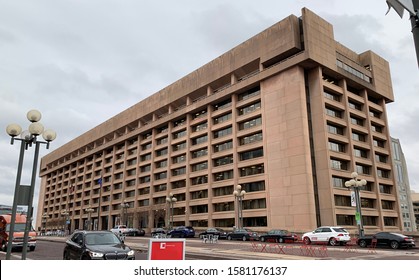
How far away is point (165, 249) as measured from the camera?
6.46m

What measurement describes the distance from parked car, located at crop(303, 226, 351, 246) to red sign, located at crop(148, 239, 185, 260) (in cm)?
2804

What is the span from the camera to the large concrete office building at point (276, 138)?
158ft

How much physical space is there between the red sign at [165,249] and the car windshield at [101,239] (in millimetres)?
8286

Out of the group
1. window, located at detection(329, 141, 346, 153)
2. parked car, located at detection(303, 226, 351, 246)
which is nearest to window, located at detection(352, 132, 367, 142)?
window, located at detection(329, 141, 346, 153)

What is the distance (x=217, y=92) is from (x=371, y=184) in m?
28.7

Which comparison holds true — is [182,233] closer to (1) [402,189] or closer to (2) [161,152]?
(2) [161,152]

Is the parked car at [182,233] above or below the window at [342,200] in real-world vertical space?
below

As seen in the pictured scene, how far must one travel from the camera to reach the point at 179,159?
70375 mm

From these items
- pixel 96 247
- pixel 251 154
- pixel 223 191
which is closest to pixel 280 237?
pixel 251 154

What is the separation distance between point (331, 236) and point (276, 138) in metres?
21.1

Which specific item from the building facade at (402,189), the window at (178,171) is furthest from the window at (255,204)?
the building facade at (402,189)

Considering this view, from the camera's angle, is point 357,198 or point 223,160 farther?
point 223,160

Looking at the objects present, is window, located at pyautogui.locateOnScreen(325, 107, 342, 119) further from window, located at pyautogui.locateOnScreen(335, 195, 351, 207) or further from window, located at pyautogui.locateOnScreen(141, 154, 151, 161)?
window, located at pyautogui.locateOnScreen(141, 154, 151, 161)

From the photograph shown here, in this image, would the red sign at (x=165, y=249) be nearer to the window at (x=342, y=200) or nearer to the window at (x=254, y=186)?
the window at (x=342, y=200)
